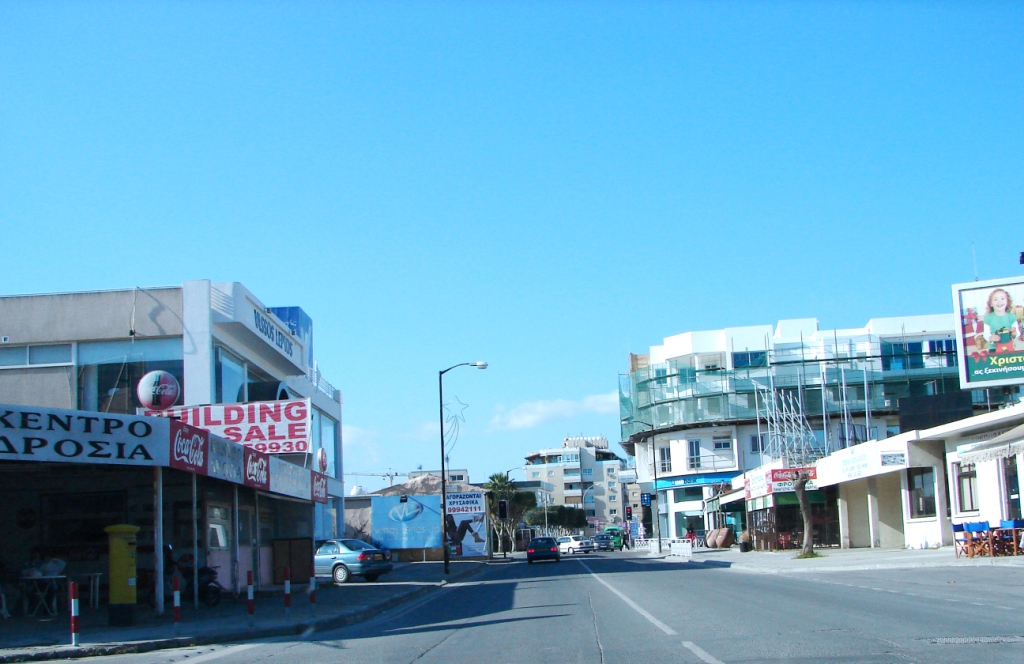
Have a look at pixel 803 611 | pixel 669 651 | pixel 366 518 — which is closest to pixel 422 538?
pixel 366 518

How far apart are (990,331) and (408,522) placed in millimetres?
34351

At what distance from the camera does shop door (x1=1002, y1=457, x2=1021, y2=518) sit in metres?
31.0

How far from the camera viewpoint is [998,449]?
2631 centimetres

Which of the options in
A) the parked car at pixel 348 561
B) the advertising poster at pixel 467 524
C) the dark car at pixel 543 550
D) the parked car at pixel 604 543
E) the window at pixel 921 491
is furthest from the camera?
the parked car at pixel 604 543

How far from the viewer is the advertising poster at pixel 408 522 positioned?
189ft

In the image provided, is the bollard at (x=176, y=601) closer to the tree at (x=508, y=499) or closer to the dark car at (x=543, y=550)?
the dark car at (x=543, y=550)

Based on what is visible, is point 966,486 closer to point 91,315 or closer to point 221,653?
point 221,653

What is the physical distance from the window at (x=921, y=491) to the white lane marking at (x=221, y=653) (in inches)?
1148

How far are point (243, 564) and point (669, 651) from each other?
20.7 m

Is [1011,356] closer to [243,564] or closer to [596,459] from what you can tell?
[243,564]

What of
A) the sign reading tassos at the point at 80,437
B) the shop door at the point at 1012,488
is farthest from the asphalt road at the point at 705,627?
the shop door at the point at 1012,488

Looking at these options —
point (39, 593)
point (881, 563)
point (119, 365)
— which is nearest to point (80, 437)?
point (39, 593)

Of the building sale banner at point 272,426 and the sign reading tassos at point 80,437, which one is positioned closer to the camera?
the sign reading tassos at point 80,437

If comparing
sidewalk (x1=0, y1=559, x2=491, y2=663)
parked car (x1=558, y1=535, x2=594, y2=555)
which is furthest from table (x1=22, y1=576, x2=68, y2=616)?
parked car (x1=558, y1=535, x2=594, y2=555)
